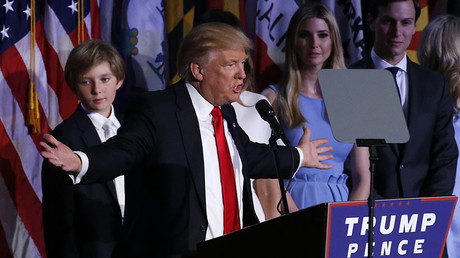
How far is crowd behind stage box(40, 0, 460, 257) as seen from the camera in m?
2.71

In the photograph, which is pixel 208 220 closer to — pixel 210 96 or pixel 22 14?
pixel 210 96

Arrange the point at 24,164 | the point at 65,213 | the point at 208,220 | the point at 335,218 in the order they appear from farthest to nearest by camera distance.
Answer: the point at 24,164, the point at 65,213, the point at 208,220, the point at 335,218

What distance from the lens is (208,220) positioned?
8.99ft

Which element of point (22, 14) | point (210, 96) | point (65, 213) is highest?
point (22, 14)

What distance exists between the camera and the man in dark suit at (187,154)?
2686mm

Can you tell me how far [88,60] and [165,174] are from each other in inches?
50.8

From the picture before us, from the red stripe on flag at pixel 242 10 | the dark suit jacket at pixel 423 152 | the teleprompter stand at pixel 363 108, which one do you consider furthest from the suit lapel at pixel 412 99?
the teleprompter stand at pixel 363 108

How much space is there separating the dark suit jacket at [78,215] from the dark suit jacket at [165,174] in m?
0.72

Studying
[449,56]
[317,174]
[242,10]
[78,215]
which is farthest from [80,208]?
[449,56]

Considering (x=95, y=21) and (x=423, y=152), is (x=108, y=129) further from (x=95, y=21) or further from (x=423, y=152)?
(x=423, y=152)

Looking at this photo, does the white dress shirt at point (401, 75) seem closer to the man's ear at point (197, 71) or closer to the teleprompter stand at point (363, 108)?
the man's ear at point (197, 71)

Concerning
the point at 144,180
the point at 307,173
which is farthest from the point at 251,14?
the point at 144,180

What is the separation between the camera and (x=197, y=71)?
2.92 metres

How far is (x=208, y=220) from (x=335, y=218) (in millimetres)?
736
